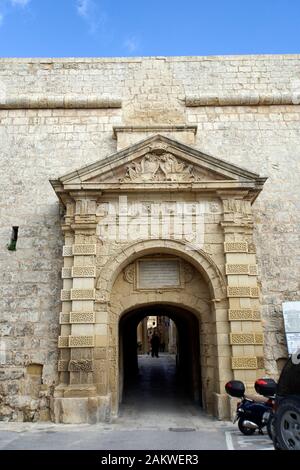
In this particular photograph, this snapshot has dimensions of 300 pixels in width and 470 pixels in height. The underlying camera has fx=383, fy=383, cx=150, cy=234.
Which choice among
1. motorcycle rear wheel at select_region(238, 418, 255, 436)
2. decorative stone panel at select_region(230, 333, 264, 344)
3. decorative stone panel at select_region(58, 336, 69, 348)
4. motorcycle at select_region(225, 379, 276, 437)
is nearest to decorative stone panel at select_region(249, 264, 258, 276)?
decorative stone panel at select_region(230, 333, 264, 344)

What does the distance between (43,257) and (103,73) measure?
541cm

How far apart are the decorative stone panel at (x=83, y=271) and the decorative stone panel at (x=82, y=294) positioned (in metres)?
0.30

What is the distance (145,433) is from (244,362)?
2.30 metres

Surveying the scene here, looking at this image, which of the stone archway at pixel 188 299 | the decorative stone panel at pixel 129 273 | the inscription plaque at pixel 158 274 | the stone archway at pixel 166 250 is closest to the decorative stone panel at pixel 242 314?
the stone archway at pixel 188 299

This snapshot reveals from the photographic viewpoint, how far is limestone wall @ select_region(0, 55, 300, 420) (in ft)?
27.0

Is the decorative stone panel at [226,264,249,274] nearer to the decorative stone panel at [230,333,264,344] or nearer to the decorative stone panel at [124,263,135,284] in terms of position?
the decorative stone panel at [230,333,264,344]

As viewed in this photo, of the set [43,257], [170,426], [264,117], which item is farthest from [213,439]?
[264,117]

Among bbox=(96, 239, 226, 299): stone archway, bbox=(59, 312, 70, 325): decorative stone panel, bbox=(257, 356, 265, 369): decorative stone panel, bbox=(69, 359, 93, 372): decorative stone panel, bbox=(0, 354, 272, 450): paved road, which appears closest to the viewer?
bbox=(0, 354, 272, 450): paved road

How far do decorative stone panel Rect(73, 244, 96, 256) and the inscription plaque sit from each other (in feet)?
3.89

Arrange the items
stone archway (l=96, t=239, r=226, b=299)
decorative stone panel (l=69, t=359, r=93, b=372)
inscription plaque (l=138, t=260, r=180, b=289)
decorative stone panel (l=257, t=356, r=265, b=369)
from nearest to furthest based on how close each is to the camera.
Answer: decorative stone panel (l=69, t=359, r=93, b=372), decorative stone panel (l=257, t=356, r=265, b=369), stone archway (l=96, t=239, r=226, b=299), inscription plaque (l=138, t=260, r=180, b=289)

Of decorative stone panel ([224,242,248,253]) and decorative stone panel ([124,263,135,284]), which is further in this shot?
decorative stone panel ([124,263,135,284])

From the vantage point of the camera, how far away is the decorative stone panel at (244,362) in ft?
23.9

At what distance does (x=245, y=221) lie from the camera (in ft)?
26.6

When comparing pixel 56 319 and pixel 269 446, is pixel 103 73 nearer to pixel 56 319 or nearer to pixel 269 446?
pixel 56 319
